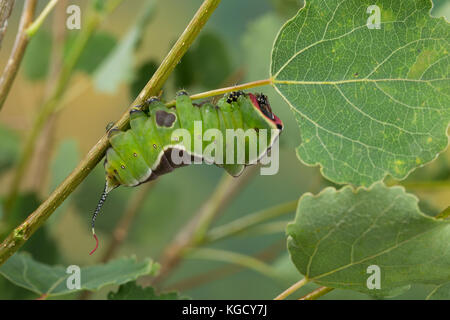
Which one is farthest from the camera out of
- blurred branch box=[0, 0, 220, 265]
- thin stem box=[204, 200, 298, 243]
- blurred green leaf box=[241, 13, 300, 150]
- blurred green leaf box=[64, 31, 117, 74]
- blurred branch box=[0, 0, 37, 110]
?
blurred green leaf box=[64, 31, 117, 74]

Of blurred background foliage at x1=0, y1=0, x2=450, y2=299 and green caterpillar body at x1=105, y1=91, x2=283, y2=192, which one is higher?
blurred background foliage at x1=0, y1=0, x2=450, y2=299

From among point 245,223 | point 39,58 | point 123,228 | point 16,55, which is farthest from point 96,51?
point 16,55

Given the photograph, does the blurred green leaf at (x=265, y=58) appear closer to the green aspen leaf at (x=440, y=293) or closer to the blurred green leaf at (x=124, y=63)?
the blurred green leaf at (x=124, y=63)

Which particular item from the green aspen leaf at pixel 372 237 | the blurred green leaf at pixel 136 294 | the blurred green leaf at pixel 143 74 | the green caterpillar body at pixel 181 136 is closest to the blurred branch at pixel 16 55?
the green caterpillar body at pixel 181 136

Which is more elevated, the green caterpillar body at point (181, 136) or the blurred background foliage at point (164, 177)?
the blurred background foliage at point (164, 177)

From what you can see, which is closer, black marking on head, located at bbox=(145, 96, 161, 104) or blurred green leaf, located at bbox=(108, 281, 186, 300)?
black marking on head, located at bbox=(145, 96, 161, 104)

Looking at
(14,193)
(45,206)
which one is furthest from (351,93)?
(14,193)

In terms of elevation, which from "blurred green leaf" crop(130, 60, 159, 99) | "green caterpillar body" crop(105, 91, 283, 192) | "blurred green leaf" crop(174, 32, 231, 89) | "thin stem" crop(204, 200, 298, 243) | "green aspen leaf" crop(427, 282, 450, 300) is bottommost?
"green aspen leaf" crop(427, 282, 450, 300)

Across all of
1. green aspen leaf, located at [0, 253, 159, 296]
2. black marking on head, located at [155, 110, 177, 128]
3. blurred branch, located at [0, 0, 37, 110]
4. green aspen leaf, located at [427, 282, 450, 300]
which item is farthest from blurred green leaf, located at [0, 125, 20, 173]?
green aspen leaf, located at [427, 282, 450, 300]

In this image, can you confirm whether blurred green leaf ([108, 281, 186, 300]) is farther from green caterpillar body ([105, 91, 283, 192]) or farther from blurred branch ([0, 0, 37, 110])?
blurred branch ([0, 0, 37, 110])
